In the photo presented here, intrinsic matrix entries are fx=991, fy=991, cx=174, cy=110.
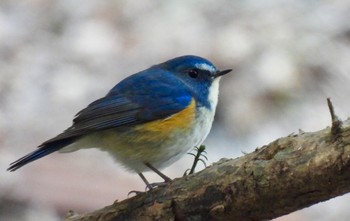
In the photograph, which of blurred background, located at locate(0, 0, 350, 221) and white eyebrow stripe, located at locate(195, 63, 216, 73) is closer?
white eyebrow stripe, located at locate(195, 63, 216, 73)

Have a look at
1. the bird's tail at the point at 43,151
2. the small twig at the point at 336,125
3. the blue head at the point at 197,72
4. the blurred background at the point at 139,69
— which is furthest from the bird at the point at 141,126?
the blurred background at the point at 139,69

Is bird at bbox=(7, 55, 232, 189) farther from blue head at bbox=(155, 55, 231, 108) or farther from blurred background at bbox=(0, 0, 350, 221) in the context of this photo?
blurred background at bbox=(0, 0, 350, 221)

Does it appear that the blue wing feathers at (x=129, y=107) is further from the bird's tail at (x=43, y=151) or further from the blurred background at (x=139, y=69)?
the blurred background at (x=139, y=69)

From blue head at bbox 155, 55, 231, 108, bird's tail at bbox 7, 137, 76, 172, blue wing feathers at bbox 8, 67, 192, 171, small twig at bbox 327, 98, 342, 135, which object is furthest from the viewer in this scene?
blue head at bbox 155, 55, 231, 108

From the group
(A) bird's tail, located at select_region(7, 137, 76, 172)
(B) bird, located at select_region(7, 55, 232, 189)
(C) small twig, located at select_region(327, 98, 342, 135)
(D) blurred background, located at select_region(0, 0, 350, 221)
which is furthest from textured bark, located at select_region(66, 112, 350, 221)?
(D) blurred background, located at select_region(0, 0, 350, 221)

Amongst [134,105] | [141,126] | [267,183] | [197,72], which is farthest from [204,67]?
[267,183]

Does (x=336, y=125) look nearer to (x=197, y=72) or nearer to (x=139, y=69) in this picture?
(x=197, y=72)
